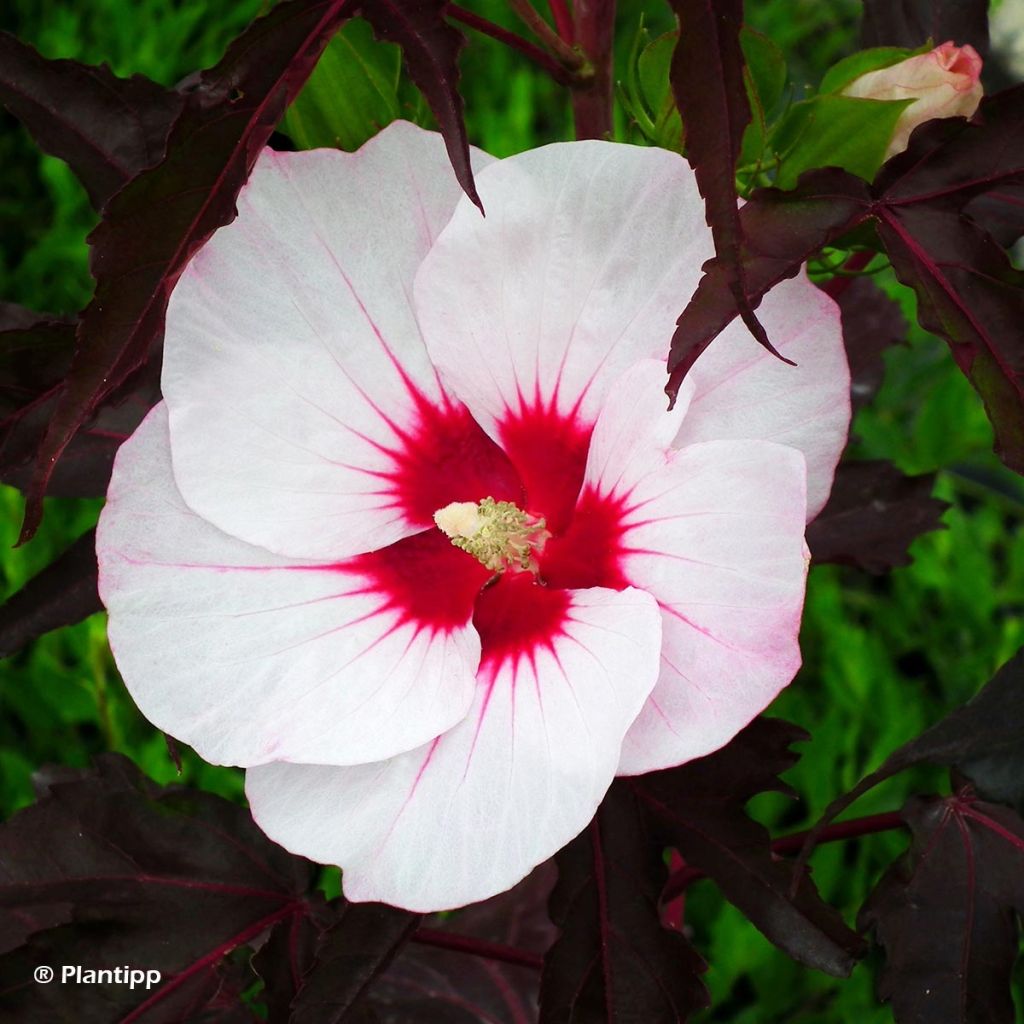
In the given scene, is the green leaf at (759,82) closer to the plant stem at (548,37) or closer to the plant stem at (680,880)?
the plant stem at (548,37)

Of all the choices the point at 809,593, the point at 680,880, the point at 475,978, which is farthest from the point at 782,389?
the point at 809,593

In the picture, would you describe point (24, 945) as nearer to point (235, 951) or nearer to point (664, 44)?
point (235, 951)

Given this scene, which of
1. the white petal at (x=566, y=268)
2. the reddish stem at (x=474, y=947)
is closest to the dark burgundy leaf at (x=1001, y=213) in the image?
the white petal at (x=566, y=268)

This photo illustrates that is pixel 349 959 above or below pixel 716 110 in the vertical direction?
below

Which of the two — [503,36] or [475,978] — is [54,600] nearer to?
[503,36]

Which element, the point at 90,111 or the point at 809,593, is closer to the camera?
the point at 90,111

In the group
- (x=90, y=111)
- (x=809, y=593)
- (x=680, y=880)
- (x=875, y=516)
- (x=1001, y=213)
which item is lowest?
(x=809, y=593)

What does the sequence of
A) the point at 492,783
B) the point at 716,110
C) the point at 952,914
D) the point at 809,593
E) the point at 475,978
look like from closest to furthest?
the point at 716,110 → the point at 492,783 → the point at 952,914 → the point at 475,978 → the point at 809,593
